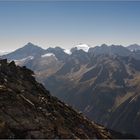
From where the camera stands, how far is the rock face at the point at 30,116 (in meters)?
39.9

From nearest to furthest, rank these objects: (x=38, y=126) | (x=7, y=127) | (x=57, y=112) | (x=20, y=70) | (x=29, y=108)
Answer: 1. (x=7, y=127)
2. (x=38, y=126)
3. (x=29, y=108)
4. (x=57, y=112)
5. (x=20, y=70)

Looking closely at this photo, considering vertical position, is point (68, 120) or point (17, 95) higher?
point (17, 95)

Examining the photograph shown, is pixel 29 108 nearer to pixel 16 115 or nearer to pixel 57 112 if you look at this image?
pixel 16 115

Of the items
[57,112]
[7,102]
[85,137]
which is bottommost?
[85,137]

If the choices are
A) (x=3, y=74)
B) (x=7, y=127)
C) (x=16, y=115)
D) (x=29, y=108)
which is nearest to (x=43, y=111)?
(x=29, y=108)

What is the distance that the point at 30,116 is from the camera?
1703 inches

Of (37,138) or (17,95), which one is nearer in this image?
(37,138)

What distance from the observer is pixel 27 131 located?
39.9 m

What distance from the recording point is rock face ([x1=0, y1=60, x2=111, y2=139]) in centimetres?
3991

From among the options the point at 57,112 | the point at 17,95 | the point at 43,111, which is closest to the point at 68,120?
the point at 57,112

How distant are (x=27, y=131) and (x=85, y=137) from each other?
11.4m

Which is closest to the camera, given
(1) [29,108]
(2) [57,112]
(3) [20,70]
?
(1) [29,108]

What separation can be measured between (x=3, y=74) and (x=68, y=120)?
46.9 feet

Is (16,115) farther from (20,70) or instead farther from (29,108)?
(20,70)
